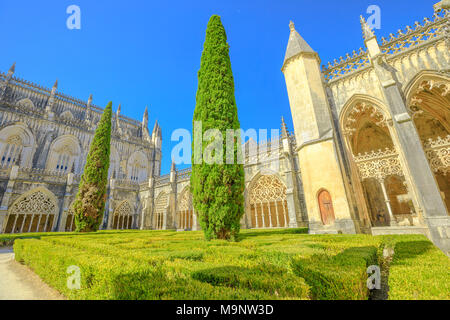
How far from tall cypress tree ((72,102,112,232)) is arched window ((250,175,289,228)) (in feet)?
34.9

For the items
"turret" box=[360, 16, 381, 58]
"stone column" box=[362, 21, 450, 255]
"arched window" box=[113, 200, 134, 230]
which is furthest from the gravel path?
"arched window" box=[113, 200, 134, 230]

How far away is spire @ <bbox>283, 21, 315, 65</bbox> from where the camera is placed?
1112cm

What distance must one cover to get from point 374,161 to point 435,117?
5834mm

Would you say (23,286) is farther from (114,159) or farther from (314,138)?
(114,159)

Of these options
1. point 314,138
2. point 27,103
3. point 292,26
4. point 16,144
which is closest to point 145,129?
point 27,103

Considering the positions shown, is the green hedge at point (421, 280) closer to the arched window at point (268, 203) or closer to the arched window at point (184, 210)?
the arched window at point (268, 203)

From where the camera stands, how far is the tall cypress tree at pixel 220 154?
20.5 feet

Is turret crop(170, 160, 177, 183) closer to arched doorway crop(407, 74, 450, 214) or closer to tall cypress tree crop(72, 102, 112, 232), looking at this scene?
tall cypress tree crop(72, 102, 112, 232)

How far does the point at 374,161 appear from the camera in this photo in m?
9.96

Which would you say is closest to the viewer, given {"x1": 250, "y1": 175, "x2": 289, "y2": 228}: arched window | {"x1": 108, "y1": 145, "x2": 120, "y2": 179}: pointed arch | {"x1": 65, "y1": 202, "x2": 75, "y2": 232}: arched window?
{"x1": 250, "y1": 175, "x2": 289, "y2": 228}: arched window

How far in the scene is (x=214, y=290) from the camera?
1712mm

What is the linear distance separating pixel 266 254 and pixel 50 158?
29.4 metres

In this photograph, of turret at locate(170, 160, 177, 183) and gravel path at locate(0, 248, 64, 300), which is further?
turret at locate(170, 160, 177, 183)
